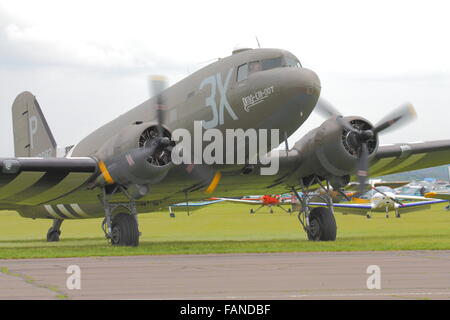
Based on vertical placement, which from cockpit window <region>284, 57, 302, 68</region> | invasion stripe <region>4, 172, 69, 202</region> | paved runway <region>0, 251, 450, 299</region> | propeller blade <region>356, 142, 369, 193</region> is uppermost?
cockpit window <region>284, 57, 302, 68</region>

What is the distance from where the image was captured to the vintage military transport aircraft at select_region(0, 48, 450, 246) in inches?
715

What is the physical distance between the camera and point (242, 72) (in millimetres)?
18641

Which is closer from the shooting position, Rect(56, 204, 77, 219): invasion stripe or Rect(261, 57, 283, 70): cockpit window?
Rect(261, 57, 283, 70): cockpit window

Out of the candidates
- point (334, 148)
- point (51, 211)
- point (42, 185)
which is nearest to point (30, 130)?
point (51, 211)

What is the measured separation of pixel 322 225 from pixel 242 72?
595 cm

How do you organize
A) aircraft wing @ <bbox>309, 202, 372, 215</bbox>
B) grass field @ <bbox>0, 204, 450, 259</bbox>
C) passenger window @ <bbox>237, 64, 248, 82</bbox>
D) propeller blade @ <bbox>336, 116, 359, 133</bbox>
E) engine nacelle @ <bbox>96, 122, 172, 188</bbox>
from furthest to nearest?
aircraft wing @ <bbox>309, 202, 372, 215</bbox> < propeller blade @ <bbox>336, 116, 359, 133</bbox> < passenger window @ <bbox>237, 64, 248, 82</bbox> < engine nacelle @ <bbox>96, 122, 172, 188</bbox> < grass field @ <bbox>0, 204, 450, 259</bbox>

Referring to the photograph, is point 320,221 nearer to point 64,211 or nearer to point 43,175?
point 43,175

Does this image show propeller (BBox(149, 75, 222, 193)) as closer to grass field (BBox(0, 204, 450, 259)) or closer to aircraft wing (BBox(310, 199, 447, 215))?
grass field (BBox(0, 204, 450, 259))

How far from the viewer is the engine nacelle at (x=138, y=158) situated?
18.1 m


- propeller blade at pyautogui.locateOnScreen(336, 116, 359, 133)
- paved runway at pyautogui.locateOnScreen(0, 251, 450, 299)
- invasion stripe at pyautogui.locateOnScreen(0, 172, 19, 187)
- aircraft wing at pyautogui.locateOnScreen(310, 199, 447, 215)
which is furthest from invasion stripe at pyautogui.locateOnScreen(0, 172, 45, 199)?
aircraft wing at pyautogui.locateOnScreen(310, 199, 447, 215)

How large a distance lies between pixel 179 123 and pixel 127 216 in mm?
3271

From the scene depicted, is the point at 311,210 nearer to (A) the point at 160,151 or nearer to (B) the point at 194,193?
(B) the point at 194,193

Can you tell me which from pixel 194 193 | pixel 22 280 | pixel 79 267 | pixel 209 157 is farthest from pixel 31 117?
pixel 22 280

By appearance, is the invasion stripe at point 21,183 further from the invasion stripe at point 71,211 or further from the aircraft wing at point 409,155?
the aircraft wing at point 409,155
